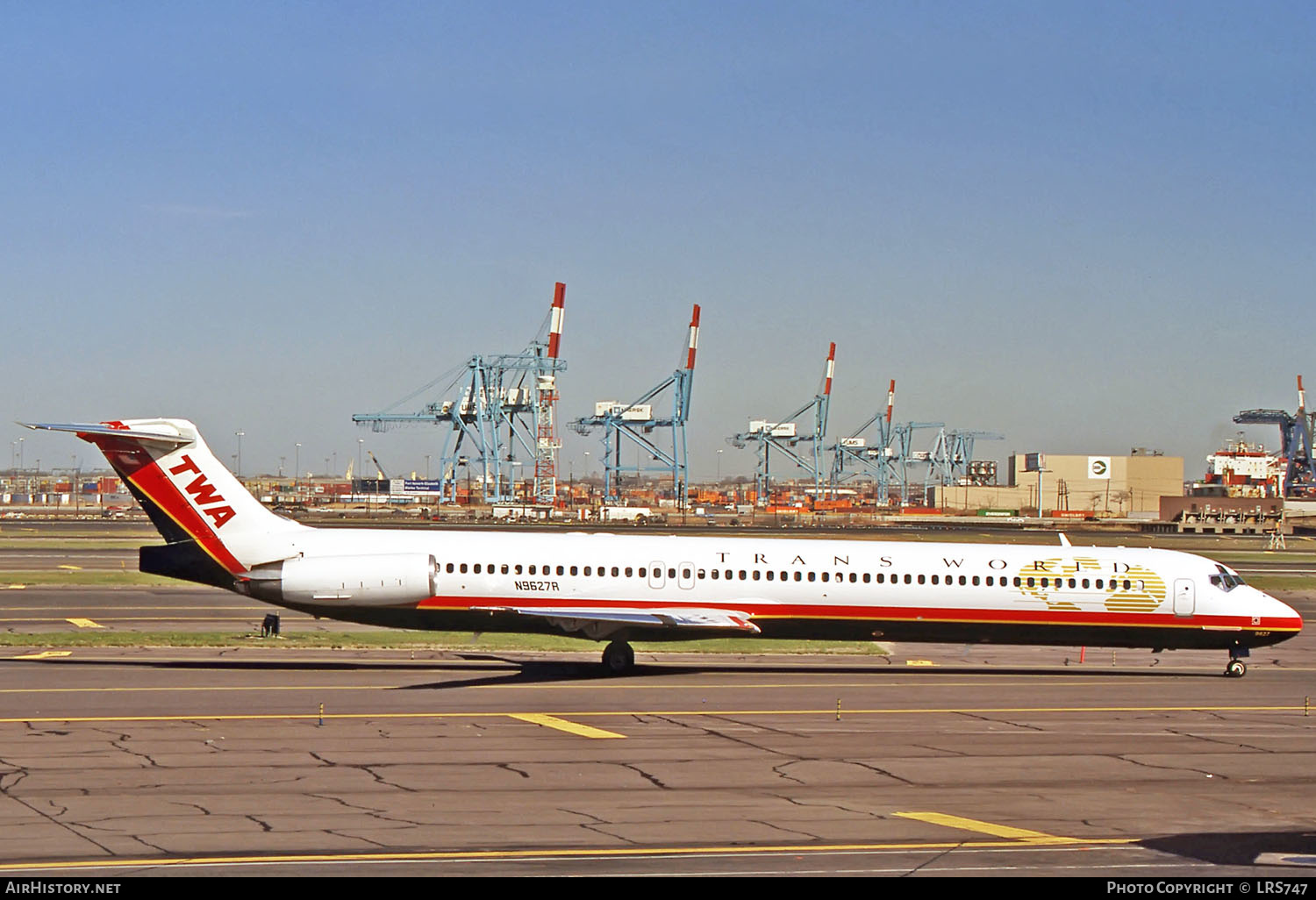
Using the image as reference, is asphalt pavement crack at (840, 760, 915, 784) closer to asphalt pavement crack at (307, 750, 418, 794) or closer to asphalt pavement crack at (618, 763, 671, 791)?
asphalt pavement crack at (618, 763, 671, 791)

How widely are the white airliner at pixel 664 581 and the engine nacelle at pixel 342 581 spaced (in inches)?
1.3

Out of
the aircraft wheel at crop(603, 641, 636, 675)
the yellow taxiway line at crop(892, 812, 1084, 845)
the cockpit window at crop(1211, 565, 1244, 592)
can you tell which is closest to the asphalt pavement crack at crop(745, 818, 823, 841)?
the yellow taxiway line at crop(892, 812, 1084, 845)

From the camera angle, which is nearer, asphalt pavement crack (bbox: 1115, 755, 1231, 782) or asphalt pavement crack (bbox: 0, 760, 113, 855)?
asphalt pavement crack (bbox: 0, 760, 113, 855)

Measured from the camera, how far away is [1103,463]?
19612 centimetres

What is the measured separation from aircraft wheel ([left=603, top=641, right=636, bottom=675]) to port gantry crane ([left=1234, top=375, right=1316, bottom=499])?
172 m

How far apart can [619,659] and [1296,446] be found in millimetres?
180013

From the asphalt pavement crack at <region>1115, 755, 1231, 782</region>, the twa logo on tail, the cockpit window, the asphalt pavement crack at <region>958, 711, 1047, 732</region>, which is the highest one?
the twa logo on tail

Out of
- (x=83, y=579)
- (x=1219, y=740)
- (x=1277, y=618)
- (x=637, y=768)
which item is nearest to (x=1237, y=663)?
(x=1277, y=618)

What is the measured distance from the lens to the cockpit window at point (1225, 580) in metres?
30.3

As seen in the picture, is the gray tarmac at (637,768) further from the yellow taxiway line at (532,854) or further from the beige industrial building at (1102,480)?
the beige industrial building at (1102,480)

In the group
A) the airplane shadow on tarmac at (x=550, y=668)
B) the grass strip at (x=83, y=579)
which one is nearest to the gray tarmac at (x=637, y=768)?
the airplane shadow on tarmac at (x=550, y=668)

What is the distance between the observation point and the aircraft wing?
2800 centimetres

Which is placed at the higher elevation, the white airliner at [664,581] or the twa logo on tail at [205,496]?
the twa logo on tail at [205,496]
